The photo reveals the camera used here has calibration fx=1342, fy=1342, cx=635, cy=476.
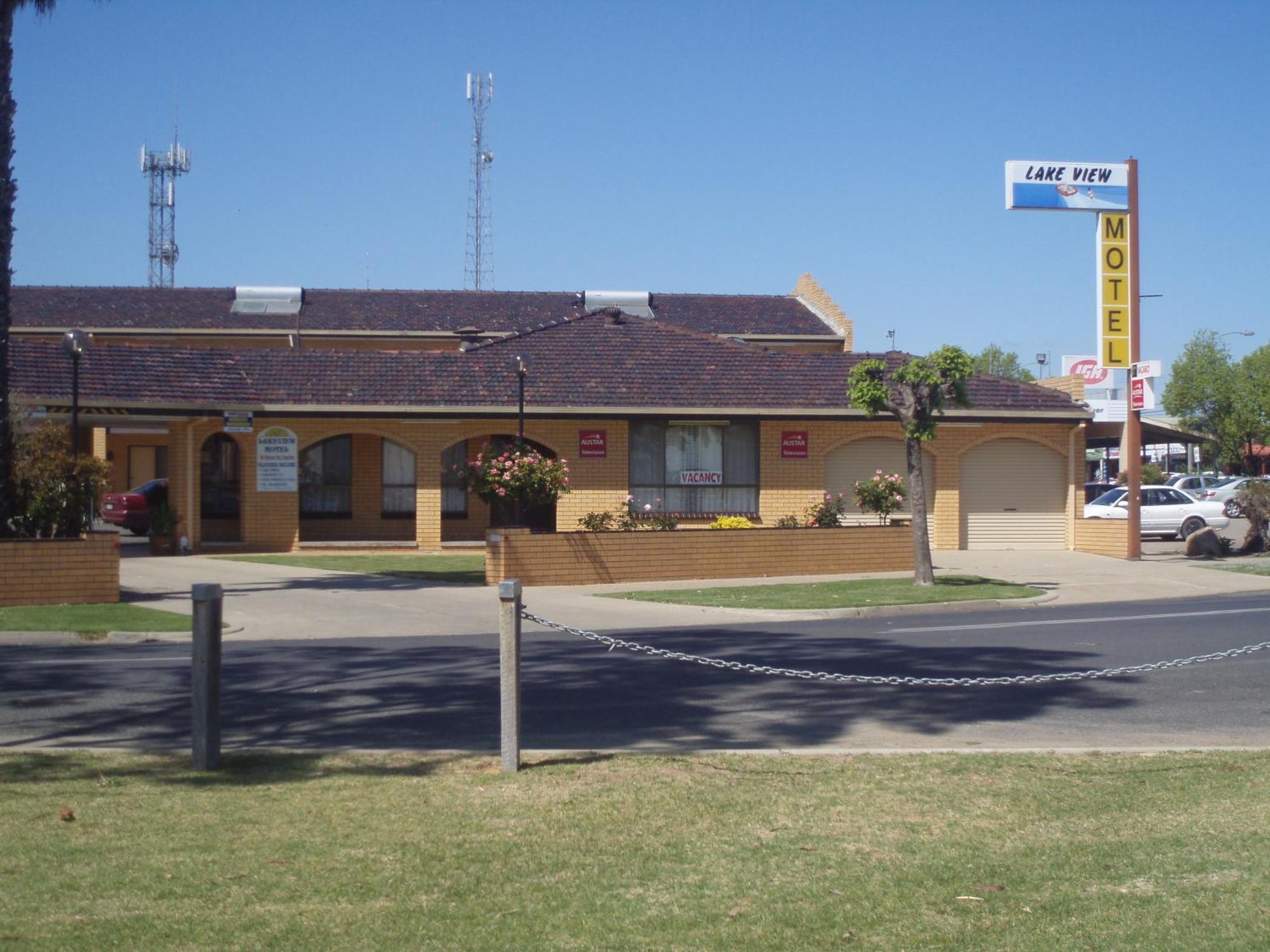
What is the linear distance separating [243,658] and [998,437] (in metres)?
21.2

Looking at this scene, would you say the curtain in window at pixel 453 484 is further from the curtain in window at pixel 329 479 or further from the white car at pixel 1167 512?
the white car at pixel 1167 512

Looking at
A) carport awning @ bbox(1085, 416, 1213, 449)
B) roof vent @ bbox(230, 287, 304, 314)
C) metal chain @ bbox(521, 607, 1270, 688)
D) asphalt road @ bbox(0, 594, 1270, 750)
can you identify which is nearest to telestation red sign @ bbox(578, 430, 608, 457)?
carport awning @ bbox(1085, 416, 1213, 449)

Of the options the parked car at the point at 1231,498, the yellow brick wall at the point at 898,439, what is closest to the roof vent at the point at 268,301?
the yellow brick wall at the point at 898,439

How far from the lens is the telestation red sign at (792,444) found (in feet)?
96.3

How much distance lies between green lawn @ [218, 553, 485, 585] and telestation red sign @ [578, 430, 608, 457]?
10.2 ft

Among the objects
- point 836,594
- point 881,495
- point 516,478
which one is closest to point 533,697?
point 836,594

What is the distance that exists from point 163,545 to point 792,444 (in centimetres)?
1339

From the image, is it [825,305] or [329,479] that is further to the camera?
[825,305]

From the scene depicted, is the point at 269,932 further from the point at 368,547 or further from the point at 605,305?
the point at 605,305

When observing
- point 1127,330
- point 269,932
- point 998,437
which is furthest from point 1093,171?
point 269,932

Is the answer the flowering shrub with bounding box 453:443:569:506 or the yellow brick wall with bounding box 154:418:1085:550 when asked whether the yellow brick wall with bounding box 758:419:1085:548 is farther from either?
the flowering shrub with bounding box 453:443:569:506

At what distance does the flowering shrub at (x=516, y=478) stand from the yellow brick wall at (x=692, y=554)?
2.65 ft

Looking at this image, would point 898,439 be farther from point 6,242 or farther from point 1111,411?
point 6,242

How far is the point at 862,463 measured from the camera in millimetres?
29984
